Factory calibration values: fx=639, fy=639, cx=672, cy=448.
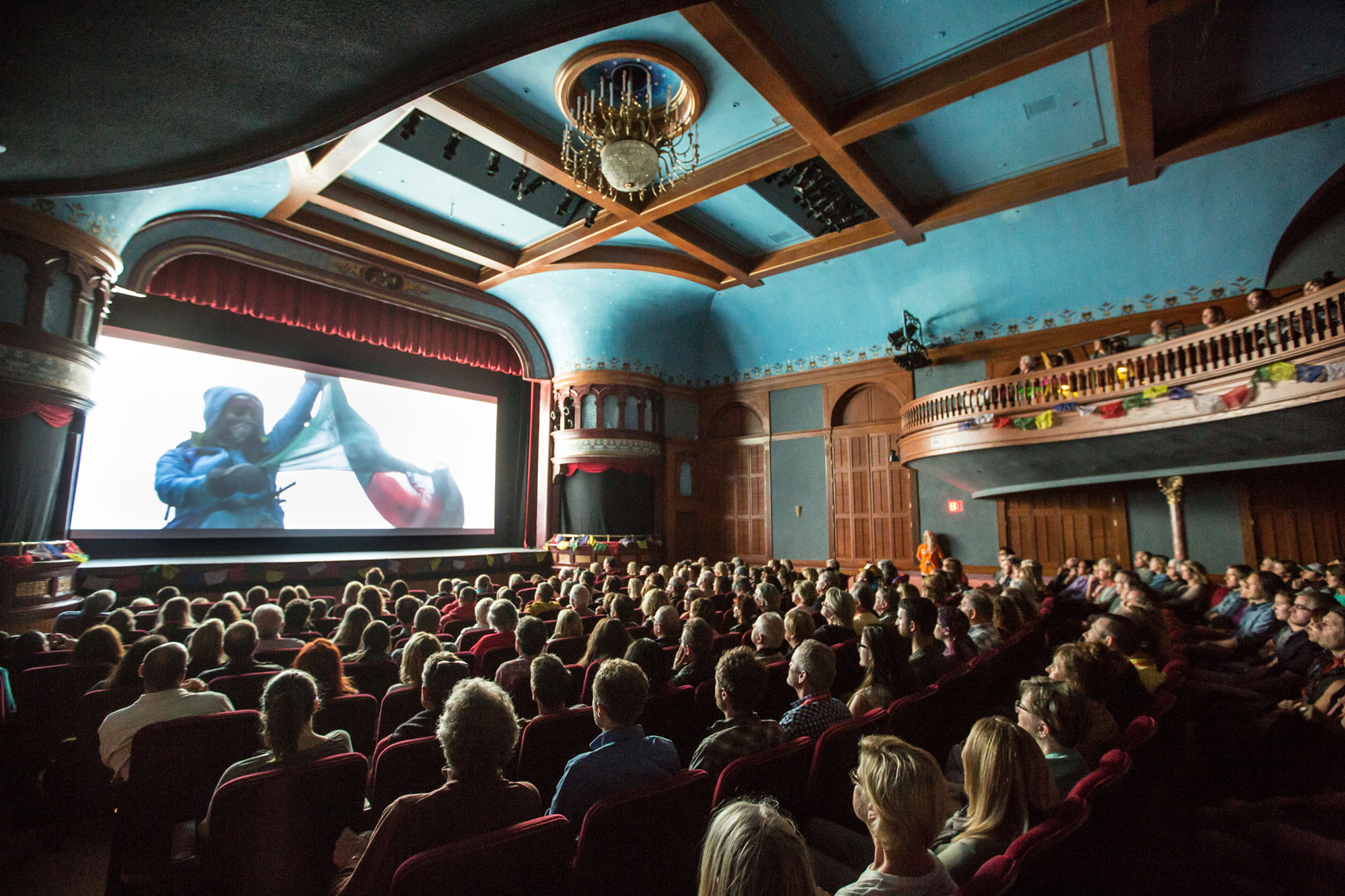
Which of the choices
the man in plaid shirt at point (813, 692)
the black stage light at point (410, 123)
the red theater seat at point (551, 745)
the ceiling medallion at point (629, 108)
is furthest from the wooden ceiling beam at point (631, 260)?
the red theater seat at point (551, 745)

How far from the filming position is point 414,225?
1004cm

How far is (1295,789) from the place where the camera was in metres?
2.68

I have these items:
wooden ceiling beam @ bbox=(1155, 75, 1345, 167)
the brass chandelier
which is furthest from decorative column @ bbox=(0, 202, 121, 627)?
wooden ceiling beam @ bbox=(1155, 75, 1345, 167)

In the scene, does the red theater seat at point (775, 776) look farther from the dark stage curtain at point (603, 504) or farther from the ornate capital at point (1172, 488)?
the dark stage curtain at point (603, 504)

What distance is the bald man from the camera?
2521 millimetres

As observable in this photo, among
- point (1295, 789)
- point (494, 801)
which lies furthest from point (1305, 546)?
point (494, 801)

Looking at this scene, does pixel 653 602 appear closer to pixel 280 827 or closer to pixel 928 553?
pixel 280 827

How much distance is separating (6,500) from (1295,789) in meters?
9.81

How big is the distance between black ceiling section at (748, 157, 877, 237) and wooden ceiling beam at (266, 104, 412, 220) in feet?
16.1

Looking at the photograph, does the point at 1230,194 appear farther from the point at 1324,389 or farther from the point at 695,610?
the point at 695,610

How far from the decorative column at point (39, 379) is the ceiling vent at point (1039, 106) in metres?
10.6

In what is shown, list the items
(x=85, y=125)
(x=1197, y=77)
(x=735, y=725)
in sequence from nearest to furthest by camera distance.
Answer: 1. (x=85, y=125)
2. (x=735, y=725)
3. (x=1197, y=77)

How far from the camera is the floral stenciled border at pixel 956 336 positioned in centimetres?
953

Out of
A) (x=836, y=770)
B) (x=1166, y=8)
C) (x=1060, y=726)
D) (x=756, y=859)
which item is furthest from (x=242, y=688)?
(x=1166, y=8)
